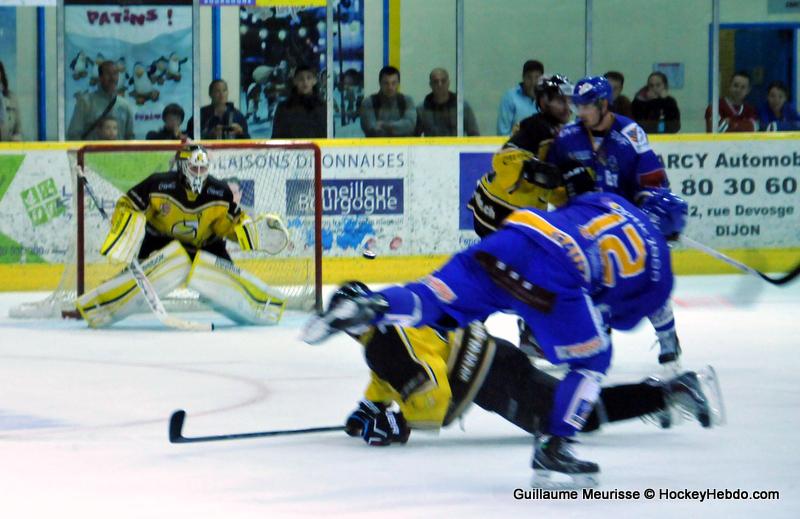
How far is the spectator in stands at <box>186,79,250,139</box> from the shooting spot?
28.2ft

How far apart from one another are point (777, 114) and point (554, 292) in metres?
6.14

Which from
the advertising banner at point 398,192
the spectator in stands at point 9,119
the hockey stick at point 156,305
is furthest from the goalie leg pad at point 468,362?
the spectator in stands at point 9,119

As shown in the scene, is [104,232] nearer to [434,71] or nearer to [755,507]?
[434,71]

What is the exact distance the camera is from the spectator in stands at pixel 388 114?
8.74 meters

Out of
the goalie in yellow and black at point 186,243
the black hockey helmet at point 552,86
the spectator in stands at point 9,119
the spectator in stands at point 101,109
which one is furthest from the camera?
the spectator in stands at point 101,109

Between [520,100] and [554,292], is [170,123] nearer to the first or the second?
[520,100]

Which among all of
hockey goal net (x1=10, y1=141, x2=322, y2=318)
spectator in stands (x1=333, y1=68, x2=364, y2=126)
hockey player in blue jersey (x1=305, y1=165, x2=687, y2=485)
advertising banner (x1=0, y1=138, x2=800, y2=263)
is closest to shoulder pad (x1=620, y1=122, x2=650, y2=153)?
hockey player in blue jersey (x1=305, y1=165, x2=687, y2=485)

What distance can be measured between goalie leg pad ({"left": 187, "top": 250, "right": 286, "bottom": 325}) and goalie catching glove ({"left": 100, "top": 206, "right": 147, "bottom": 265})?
296 mm

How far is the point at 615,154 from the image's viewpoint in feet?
16.0

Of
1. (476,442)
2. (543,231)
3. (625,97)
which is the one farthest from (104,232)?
(543,231)

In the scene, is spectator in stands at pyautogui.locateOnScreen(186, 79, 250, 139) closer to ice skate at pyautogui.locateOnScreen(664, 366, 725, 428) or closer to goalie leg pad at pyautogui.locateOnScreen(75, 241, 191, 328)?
goalie leg pad at pyautogui.locateOnScreen(75, 241, 191, 328)

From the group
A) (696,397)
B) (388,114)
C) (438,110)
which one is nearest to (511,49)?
(438,110)

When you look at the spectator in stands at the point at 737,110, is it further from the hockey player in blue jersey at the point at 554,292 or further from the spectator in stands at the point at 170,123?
the hockey player in blue jersey at the point at 554,292

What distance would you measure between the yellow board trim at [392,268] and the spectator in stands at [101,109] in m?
0.80
